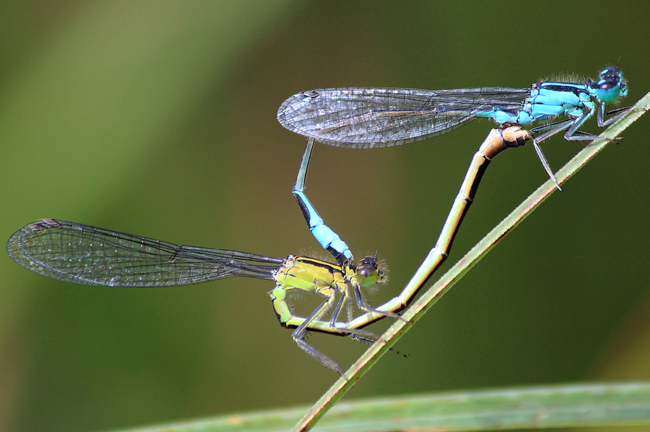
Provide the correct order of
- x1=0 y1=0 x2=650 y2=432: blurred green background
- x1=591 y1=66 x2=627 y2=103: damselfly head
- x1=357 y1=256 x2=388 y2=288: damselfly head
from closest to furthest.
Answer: x1=591 y1=66 x2=627 y2=103: damselfly head
x1=357 y1=256 x2=388 y2=288: damselfly head
x1=0 y1=0 x2=650 y2=432: blurred green background

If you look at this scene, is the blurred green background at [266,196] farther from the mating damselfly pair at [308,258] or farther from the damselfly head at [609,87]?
the damselfly head at [609,87]

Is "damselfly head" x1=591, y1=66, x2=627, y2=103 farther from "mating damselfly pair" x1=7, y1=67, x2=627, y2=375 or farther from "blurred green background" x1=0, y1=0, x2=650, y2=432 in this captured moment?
"blurred green background" x1=0, y1=0, x2=650, y2=432

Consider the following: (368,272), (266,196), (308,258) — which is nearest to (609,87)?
(368,272)

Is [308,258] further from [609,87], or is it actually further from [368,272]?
[609,87]

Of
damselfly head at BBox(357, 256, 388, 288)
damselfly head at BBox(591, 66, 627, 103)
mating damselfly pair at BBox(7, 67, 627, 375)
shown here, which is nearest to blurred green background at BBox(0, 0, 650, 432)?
→ mating damselfly pair at BBox(7, 67, 627, 375)

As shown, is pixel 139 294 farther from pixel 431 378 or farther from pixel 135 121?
pixel 431 378

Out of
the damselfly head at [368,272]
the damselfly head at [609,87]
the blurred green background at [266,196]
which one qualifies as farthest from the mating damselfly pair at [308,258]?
the blurred green background at [266,196]

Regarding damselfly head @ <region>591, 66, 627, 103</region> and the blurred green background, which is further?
the blurred green background
